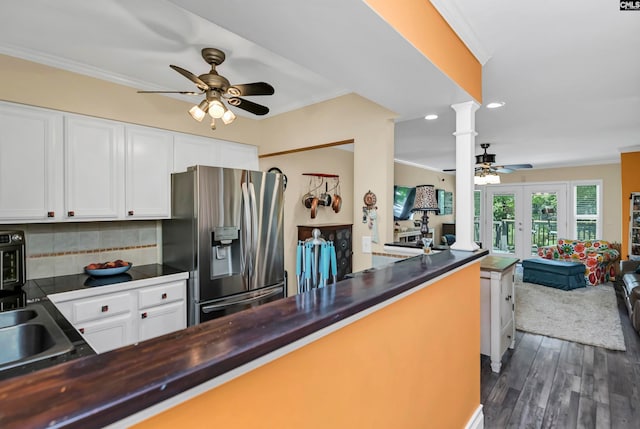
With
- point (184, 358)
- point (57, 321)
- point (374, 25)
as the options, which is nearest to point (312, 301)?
point (184, 358)

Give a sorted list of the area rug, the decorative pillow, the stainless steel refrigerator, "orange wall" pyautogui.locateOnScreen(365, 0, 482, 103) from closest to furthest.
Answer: "orange wall" pyautogui.locateOnScreen(365, 0, 482, 103)
the stainless steel refrigerator
the area rug
the decorative pillow

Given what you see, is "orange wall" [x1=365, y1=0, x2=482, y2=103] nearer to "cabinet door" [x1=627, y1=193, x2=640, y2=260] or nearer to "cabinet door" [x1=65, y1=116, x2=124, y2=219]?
"cabinet door" [x1=65, y1=116, x2=124, y2=219]

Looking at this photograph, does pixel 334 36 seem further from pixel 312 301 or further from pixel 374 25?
pixel 312 301

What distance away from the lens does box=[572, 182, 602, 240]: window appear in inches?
274

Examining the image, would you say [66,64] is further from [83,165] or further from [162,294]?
[162,294]

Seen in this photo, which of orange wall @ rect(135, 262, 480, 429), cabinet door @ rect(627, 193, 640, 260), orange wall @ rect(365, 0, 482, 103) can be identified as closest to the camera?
orange wall @ rect(135, 262, 480, 429)

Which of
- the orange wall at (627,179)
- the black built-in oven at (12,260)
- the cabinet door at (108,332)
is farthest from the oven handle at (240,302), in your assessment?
the orange wall at (627,179)

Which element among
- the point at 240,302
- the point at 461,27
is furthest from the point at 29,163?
the point at 461,27

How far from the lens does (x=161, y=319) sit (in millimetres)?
2555

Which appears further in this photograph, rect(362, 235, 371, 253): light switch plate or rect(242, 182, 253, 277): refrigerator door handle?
rect(242, 182, 253, 277): refrigerator door handle

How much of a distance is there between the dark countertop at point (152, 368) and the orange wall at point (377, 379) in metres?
0.09

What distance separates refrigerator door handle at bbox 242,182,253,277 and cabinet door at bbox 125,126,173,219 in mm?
722

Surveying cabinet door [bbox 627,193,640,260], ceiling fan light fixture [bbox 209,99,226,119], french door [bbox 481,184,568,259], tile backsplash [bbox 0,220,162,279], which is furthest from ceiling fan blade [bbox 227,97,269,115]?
french door [bbox 481,184,568,259]

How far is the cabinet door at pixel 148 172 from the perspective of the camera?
274 centimetres
